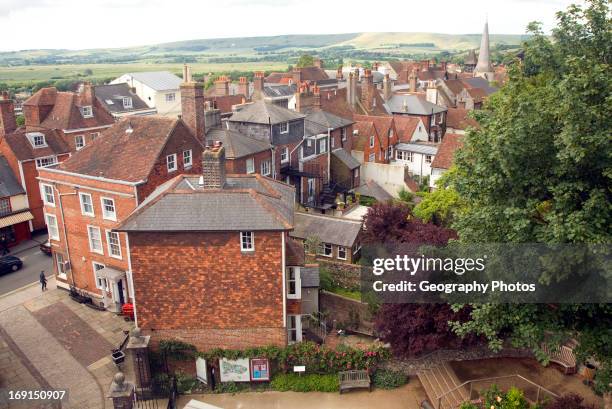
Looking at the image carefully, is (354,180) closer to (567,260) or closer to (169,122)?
(169,122)

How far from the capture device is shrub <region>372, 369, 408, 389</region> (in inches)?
830

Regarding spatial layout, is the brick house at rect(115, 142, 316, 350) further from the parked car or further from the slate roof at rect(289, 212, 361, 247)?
the parked car

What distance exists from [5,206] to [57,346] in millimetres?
18338

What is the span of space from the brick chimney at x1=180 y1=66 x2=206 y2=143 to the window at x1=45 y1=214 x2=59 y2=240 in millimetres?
9644

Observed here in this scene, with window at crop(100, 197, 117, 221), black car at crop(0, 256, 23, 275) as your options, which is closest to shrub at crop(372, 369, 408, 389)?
window at crop(100, 197, 117, 221)

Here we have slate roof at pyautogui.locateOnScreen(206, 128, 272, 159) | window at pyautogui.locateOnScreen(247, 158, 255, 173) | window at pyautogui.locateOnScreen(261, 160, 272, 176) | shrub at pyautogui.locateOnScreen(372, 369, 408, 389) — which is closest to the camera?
shrub at pyautogui.locateOnScreen(372, 369, 408, 389)

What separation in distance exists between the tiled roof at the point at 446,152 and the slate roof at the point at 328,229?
15809 millimetres

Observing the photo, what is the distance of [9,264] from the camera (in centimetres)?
3278

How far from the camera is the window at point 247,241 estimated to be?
20.0m

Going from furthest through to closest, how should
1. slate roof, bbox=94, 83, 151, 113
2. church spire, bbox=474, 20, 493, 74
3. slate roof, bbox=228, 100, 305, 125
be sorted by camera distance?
church spire, bbox=474, 20, 493, 74
slate roof, bbox=94, 83, 151, 113
slate roof, bbox=228, 100, 305, 125

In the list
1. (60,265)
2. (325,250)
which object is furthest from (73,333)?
(325,250)

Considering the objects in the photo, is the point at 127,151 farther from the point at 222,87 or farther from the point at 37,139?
the point at 222,87

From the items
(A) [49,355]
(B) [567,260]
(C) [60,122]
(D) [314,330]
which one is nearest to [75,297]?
(A) [49,355]

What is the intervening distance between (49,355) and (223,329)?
894 centimetres
